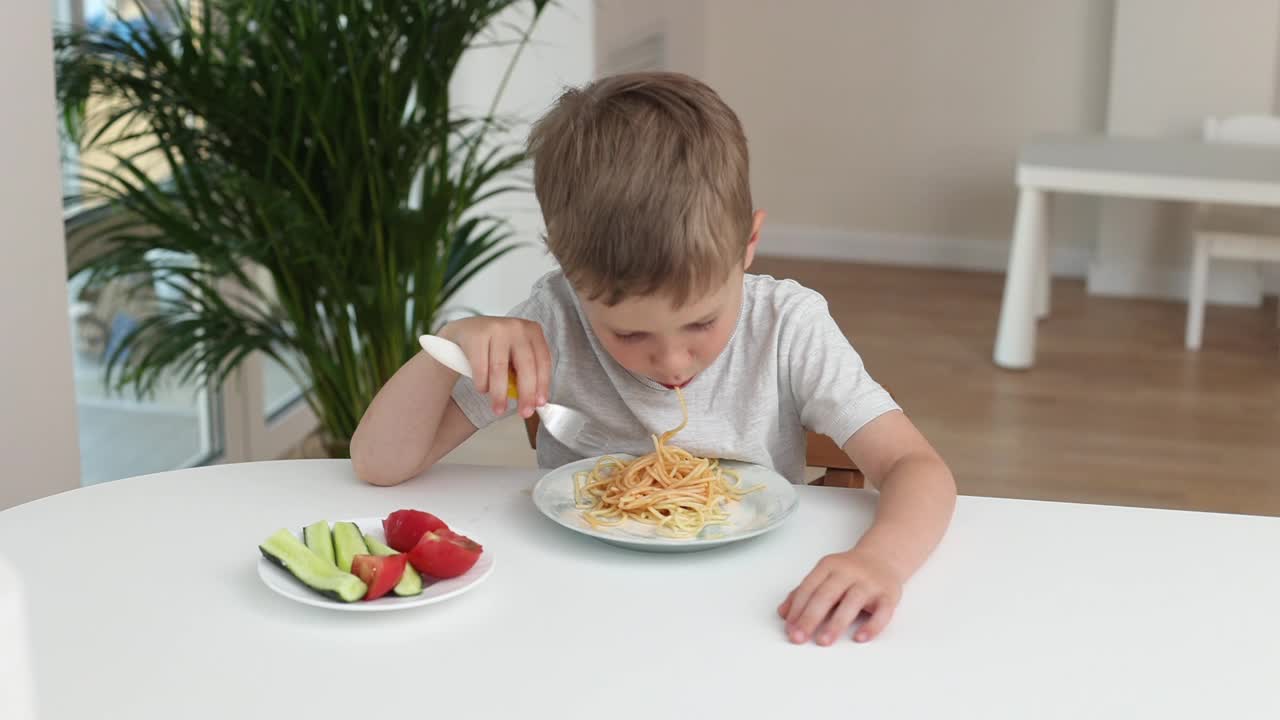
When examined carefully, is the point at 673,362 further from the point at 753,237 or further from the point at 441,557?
the point at 441,557

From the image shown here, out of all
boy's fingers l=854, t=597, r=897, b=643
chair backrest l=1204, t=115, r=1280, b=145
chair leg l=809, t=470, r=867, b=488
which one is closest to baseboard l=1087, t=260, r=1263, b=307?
chair backrest l=1204, t=115, r=1280, b=145

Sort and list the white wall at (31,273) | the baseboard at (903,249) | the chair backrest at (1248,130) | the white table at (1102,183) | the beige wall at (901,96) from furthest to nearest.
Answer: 1. the baseboard at (903,249)
2. the beige wall at (901,96)
3. the chair backrest at (1248,130)
4. the white table at (1102,183)
5. the white wall at (31,273)

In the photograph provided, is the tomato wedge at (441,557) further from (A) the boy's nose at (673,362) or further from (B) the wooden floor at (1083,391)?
(B) the wooden floor at (1083,391)

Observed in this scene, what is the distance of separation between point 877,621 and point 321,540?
444 mm

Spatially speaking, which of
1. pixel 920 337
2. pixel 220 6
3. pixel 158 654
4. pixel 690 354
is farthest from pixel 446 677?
pixel 920 337

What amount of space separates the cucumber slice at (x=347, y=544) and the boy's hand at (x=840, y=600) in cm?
34

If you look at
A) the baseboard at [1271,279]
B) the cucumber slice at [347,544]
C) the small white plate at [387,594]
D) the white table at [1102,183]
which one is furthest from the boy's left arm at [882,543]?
the baseboard at [1271,279]

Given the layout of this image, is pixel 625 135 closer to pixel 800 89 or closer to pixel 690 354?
pixel 690 354

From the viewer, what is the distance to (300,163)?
2.51 metres

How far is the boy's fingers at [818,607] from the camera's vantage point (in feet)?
3.31

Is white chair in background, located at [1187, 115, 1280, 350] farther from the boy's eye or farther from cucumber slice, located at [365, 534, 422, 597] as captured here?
cucumber slice, located at [365, 534, 422, 597]

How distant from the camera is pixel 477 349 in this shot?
1.27 m

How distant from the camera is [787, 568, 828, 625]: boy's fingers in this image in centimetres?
103

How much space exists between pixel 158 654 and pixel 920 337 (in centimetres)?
402
